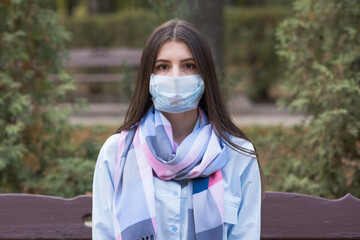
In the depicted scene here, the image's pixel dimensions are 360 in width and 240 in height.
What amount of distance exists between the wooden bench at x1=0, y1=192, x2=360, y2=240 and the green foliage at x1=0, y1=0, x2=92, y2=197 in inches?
47.2

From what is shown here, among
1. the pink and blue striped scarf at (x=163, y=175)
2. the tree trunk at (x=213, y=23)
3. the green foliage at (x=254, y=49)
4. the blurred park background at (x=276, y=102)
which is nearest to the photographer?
the pink and blue striped scarf at (x=163, y=175)

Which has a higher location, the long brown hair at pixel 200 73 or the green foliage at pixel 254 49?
the long brown hair at pixel 200 73

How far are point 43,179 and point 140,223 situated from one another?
240cm

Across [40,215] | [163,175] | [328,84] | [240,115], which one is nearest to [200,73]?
[163,175]

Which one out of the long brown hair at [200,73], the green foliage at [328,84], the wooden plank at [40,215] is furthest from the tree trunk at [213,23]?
the long brown hair at [200,73]

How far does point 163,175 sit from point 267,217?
98 cm

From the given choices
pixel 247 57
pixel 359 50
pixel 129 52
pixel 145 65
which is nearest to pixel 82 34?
pixel 129 52

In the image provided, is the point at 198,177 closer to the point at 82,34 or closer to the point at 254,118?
the point at 254,118

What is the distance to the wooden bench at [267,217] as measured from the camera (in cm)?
283

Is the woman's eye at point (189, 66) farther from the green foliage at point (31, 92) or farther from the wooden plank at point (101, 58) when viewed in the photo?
the wooden plank at point (101, 58)

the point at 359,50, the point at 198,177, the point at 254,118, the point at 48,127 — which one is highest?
the point at 359,50

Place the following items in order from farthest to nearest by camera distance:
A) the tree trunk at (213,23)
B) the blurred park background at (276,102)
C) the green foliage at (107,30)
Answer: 1. the green foliage at (107,30)
2. the tree trunk at (213,23)
3. the blurred park background at (276,102)

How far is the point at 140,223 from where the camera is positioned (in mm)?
2055

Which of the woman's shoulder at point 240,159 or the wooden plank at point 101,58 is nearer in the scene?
the woman's shoulder at point 240,159
